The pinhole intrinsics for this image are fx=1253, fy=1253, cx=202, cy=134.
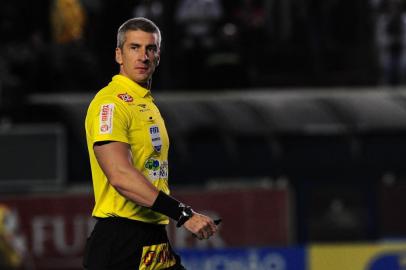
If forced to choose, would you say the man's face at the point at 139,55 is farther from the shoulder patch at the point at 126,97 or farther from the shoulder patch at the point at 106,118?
the shoulder patch at the point at 106,118

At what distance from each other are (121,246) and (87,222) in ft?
32.9

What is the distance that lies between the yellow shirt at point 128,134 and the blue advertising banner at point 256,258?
851 cm

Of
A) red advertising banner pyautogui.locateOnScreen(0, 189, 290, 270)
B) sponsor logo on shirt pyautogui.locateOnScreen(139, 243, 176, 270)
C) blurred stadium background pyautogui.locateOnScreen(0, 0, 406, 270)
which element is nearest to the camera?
sponsor logo on shirt pyautogui.locateOnScreen(139, 243, 176, 270)

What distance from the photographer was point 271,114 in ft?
53.9

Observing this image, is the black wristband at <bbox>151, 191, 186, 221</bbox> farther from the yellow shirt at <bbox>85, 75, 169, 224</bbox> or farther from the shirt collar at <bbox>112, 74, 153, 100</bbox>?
the shirt collar at <bbox>112, 74, 153, 100</bbox>

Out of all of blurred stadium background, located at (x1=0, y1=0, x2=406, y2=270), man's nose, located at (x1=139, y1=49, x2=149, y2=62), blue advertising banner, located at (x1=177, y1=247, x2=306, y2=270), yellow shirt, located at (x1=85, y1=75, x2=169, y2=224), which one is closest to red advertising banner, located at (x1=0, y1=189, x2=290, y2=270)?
blurred stadium background, located at (x1=0, y1=0, x2=406, y2=270)

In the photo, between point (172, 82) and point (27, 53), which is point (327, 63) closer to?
point (172, 82)

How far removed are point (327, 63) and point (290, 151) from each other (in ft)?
4.13

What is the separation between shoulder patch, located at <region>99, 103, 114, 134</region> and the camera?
497 centimetres

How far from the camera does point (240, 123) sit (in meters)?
16.2

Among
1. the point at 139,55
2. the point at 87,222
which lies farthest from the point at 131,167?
the point at 87,222

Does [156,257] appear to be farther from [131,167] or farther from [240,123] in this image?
[240,123]

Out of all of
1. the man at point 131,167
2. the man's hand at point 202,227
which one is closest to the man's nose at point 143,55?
the man at point 131,167

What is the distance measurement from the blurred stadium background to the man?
8.43 metres
